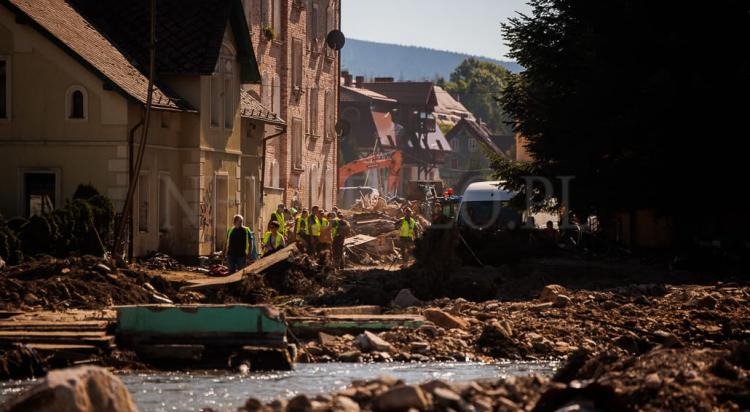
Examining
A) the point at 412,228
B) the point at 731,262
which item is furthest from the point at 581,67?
the point at 412,228

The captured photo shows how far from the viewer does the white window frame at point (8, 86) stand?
35062 mm

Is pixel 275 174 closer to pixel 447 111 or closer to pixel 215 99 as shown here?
pixel 215 99

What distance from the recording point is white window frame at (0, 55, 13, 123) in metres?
35.1

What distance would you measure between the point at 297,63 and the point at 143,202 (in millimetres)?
22845

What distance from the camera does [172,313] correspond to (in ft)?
69.5

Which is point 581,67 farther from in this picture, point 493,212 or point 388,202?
point 388,202

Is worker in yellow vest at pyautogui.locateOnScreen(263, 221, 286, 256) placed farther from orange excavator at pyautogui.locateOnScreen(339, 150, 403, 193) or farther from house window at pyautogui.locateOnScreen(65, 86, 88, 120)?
orange excavator at pyautogui.locateOnScreen(339, 150, 403, 193)

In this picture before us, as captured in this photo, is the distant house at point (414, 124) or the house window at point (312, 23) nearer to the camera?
the house window at point (312, 23)

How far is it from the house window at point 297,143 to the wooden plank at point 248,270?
26.4 metres

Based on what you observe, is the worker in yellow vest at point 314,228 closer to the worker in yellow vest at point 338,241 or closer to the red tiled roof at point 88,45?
the worker in yellow vest at point 338,241

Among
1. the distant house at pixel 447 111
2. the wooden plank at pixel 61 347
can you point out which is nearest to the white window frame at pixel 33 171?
the wooden plank at pixel 61 347

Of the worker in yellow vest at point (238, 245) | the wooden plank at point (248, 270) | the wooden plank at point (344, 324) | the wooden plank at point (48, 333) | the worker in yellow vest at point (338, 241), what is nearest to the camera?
the wooden plank at point (48, 333)

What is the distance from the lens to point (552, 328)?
24.8 metres

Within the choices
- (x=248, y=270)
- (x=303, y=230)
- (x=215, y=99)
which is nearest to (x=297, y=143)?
(x=215, y=99)
